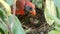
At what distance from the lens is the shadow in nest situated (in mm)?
1018

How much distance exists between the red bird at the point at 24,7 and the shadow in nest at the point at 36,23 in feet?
0.11

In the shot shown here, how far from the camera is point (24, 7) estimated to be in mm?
1117

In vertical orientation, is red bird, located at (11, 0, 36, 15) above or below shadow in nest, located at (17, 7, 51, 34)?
above

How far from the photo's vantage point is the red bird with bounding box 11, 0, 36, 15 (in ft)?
3.58

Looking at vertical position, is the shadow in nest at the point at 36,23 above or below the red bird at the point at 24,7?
below

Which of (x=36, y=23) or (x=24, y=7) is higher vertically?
(x=24, y=7)

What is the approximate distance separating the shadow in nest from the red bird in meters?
0.03

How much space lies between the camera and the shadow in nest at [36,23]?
3.34ft

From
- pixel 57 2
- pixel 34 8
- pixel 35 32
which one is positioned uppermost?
pixel 57 2

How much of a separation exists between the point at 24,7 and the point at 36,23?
5.1 inches

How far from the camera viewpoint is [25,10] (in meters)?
1.10

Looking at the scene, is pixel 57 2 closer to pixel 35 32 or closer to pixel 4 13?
pixel 4 13

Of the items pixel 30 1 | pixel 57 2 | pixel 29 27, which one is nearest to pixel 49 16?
pixel 57 2

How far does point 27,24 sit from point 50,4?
0.91ft
